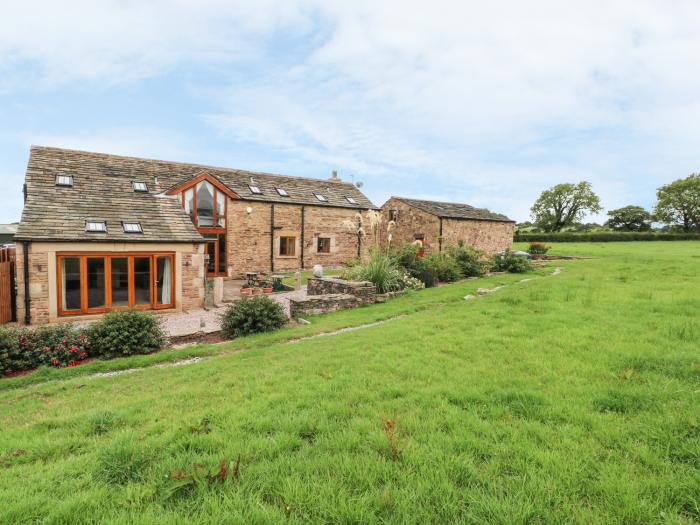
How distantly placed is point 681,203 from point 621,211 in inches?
358

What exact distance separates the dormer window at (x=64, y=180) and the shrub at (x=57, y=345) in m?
10.2

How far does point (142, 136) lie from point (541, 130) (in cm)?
2544

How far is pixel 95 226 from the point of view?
1293 cm

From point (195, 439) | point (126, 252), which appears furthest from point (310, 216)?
point (195, 439)

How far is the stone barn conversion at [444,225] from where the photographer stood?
26500mm

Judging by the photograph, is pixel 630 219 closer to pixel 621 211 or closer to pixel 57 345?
pixel 621 211

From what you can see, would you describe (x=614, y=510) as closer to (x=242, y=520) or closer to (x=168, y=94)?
(x=242, y=520)

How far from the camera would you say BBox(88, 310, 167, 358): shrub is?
852cm

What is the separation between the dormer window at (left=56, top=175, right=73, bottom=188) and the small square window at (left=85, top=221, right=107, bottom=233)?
14.4 feet

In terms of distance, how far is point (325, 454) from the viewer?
118 inches

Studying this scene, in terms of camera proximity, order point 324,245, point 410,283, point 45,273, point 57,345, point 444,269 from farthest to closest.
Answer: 1. point 324,245
2. point 444,269
3. point 410,283
4. point 45,273
5. point 57,345

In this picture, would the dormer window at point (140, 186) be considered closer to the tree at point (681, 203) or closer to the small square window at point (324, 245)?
the small square window at point (324, 245)

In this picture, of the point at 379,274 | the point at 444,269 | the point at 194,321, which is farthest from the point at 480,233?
the point at 194,321

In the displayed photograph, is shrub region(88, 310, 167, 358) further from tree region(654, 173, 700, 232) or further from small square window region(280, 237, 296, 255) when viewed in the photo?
tree region(654, 173, 700, 232)
